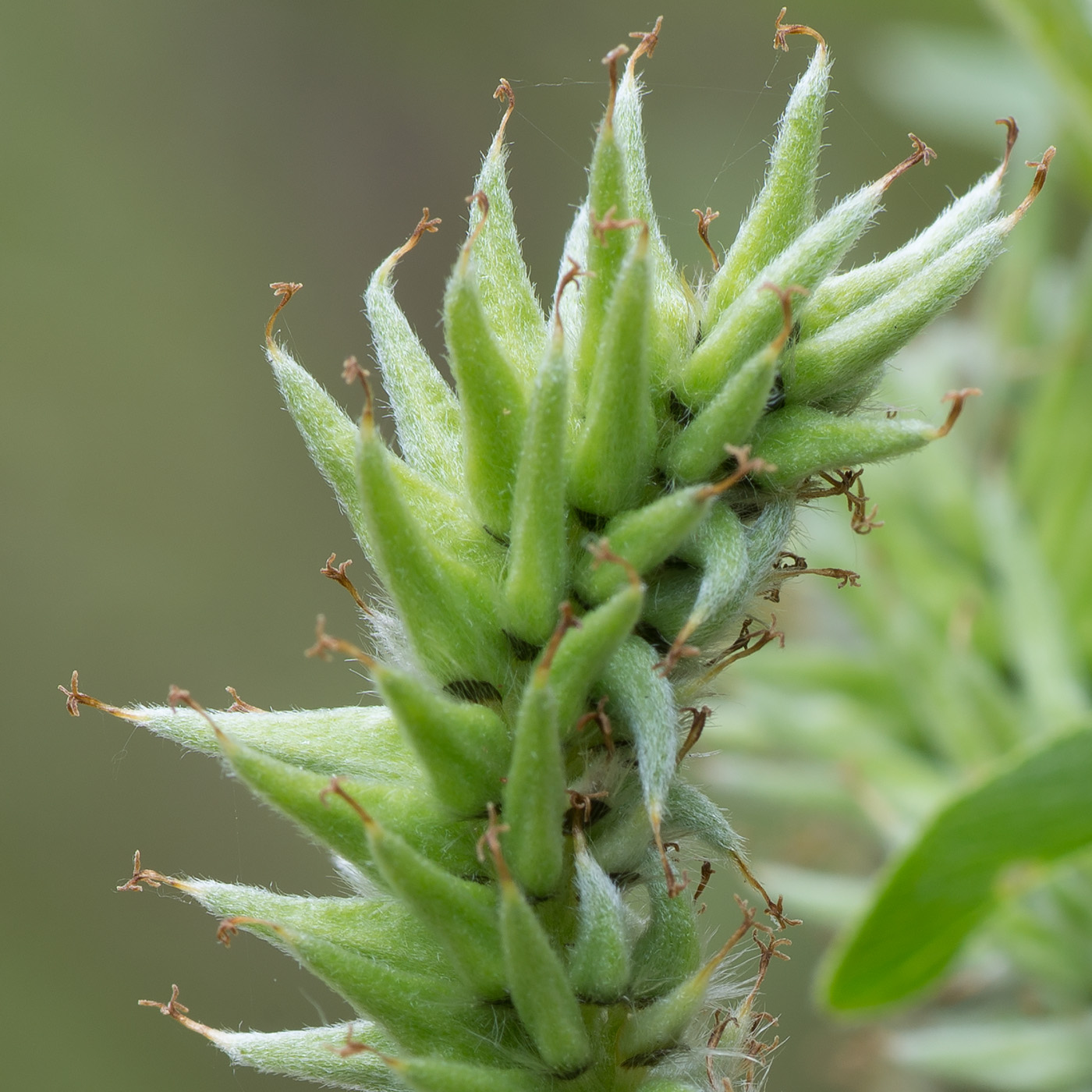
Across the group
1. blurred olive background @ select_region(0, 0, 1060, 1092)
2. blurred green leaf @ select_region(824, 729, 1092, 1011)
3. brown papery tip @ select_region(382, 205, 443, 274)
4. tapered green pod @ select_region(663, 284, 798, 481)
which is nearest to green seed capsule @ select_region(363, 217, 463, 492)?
brown papery tip @ select_region(382, 205, 443, 274)

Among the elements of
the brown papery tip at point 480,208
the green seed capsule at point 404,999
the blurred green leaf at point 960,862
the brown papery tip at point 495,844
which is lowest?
the blurred green leaf at point 960,862

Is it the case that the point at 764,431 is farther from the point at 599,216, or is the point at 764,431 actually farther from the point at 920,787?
the point at 920,787

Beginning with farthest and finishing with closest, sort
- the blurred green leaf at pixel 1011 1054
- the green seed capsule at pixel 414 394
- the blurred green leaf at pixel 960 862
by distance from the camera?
the blurred green leaf at pixel 1011 1054 < the blurred green leaf at pixel 960 862 < the green seed capsule at pixel 414 394

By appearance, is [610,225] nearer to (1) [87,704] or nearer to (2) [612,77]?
(2) [612,77]

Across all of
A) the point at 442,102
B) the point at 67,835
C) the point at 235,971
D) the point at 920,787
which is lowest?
the point at 235,971

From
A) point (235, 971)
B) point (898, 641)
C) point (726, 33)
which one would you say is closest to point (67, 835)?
point (235, 971)

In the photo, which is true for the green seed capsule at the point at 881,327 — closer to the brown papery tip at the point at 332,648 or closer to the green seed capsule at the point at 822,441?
the green seed capsule at the point at 822,441

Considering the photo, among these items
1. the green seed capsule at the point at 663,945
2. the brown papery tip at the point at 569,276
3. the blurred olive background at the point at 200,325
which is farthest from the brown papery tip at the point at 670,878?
the blurred olive background at the point at 200,325
